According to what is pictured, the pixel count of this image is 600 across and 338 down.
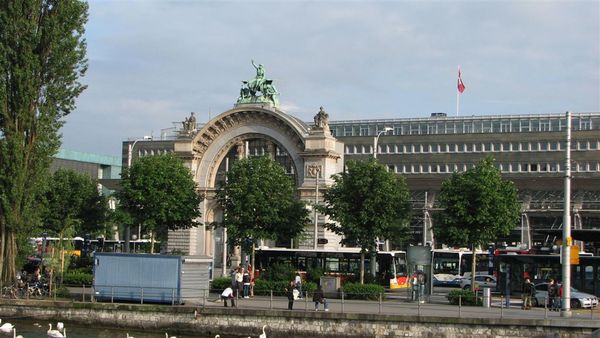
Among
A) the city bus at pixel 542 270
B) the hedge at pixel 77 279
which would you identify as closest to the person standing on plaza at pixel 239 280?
the hedge at pixel 77 279

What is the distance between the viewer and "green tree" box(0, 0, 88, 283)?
50.8 meters

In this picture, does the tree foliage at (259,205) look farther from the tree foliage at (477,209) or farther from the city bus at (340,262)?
the tree foliage at (477,209)

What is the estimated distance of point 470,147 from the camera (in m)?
120

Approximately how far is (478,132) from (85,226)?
6270 cm

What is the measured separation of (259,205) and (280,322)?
20.7 metres

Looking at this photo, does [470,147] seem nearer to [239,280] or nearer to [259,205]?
[259,205]

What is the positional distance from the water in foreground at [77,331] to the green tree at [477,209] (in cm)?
1956

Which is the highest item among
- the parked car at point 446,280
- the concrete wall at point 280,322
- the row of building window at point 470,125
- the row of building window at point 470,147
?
the row of building window at point 470,125

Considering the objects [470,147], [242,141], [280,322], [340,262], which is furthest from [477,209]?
[470,147]

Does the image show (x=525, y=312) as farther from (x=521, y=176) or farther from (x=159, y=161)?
(x=521, y=176)

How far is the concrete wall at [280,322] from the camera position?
127 ft

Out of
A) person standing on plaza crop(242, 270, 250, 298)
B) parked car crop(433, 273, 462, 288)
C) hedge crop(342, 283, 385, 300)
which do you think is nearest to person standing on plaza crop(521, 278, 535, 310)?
hedge crop(342, 283, 385, 300)

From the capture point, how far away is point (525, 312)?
149ft

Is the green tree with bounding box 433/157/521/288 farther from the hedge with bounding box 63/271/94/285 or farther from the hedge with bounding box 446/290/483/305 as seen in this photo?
the hedge with bounding box 63/271/94/285
